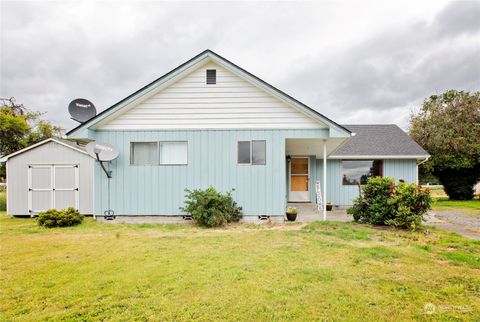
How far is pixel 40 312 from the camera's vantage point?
2898 millimetres

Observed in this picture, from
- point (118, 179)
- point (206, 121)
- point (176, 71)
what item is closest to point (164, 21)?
point (176, 71)

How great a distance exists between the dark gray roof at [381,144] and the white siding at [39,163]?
38.2 ft

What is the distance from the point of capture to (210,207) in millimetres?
8031

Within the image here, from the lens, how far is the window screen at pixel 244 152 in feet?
28.8

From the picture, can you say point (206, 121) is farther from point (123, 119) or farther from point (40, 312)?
point (40, 312)

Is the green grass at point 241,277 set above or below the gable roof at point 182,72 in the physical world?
below

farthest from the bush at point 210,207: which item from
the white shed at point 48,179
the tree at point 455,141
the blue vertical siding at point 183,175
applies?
the tree at point 455,141

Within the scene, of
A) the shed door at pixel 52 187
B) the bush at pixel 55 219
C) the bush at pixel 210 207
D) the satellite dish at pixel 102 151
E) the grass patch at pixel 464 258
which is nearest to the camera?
A: the grass patch at pixel 464 258

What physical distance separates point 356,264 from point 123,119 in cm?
822

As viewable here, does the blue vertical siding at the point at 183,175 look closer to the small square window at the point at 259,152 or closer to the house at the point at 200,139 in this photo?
the house at the point at 200,139

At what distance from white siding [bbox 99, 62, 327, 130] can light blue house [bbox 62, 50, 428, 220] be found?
34 mm

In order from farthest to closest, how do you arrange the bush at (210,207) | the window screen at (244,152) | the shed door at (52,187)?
the shed door at (52,187), the window screen at (244,152), the bush at (210,207)

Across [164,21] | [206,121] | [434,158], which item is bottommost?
[434,158]

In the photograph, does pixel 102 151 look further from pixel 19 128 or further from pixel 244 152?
pixel 19 128
